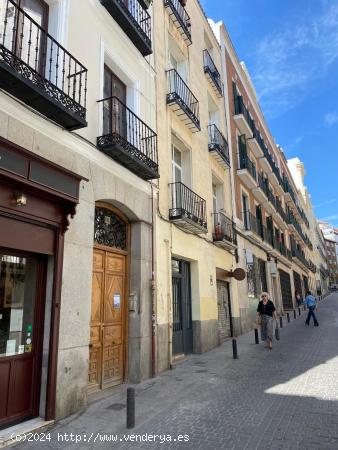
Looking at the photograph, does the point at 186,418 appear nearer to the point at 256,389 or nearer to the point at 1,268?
the point at 256,389

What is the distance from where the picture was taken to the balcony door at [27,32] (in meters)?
5.25

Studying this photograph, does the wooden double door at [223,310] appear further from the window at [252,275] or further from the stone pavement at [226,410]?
the stone pavement at [226,410]

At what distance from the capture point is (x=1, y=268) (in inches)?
191

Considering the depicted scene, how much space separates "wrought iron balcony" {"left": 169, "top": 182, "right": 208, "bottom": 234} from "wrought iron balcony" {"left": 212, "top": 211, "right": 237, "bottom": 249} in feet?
3.94

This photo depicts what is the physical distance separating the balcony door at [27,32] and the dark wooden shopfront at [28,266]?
5.80ft

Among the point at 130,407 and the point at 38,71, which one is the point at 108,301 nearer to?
the point at 130,407

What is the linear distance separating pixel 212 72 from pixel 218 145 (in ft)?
11.5

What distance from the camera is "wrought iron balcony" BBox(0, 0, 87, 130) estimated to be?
4781mm

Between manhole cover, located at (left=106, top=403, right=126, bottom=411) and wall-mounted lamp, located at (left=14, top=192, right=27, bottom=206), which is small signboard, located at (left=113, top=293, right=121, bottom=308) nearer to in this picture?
manhole cover, located at (left=106, top=403, right=126, bottom=411)

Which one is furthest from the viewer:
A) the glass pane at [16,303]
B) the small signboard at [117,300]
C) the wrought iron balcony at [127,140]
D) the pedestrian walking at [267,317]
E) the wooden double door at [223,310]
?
the wooden double door at [223,310]

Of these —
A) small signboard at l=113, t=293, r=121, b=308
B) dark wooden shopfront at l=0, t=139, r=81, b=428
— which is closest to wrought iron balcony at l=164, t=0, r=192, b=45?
dark wooden shopfront at l=0, t=139, r=81, b=428

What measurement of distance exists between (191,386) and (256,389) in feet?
4.14

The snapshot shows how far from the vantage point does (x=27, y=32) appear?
18.9ft

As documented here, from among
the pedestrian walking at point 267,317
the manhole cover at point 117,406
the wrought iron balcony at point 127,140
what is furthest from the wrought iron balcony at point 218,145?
the manhole cover at point 117,406
